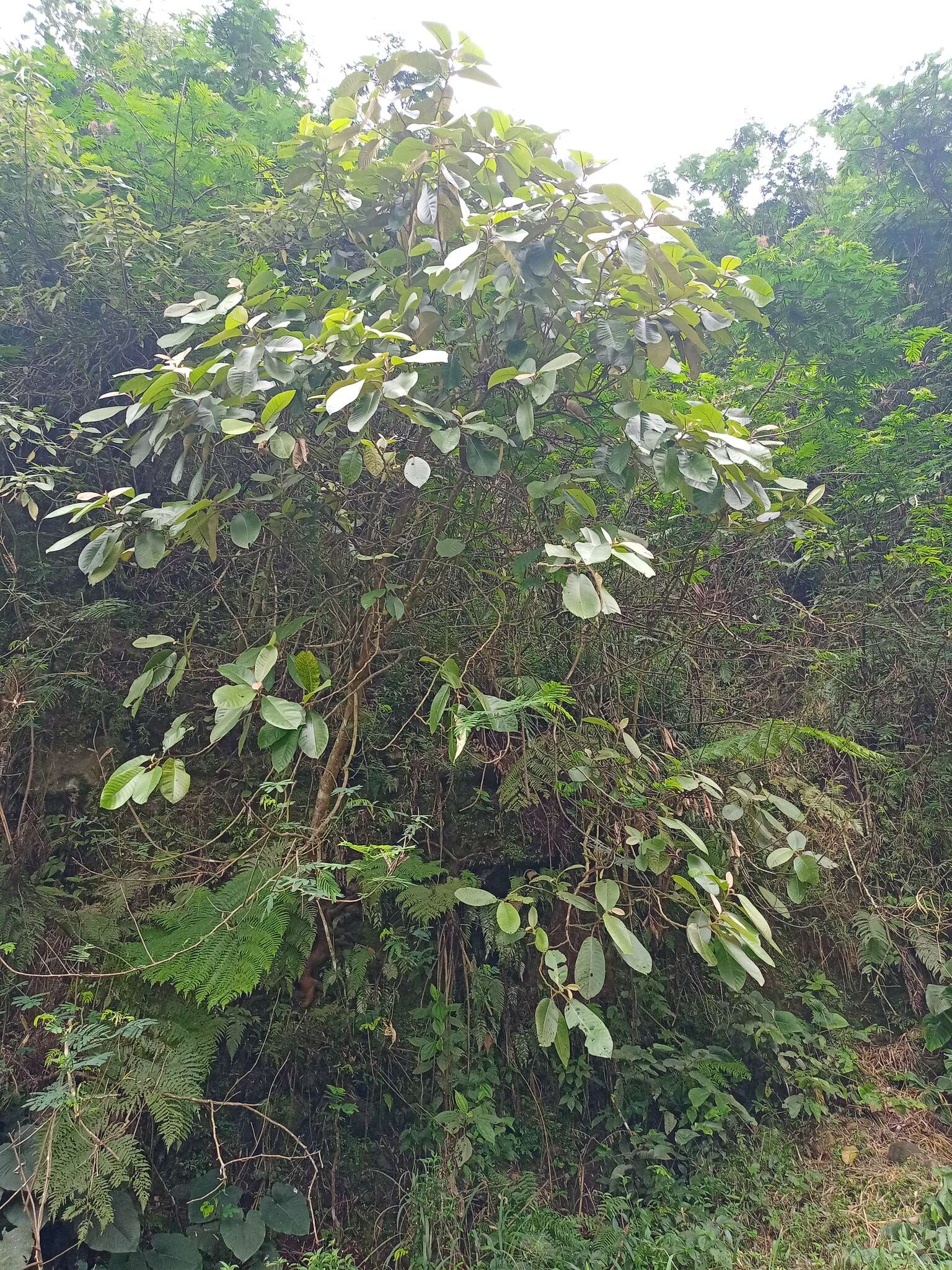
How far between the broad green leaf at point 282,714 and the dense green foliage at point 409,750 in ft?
0.04

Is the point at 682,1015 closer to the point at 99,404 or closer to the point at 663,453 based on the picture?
the point at 663,453

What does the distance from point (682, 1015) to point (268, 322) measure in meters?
2.95

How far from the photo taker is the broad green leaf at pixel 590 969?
1664 mm

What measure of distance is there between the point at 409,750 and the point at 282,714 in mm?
1124

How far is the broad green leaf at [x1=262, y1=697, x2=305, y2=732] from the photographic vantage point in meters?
1.52

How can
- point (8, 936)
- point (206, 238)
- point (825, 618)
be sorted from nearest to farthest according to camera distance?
1. point (8, 936)
2. point (206, 238)
3. point (825, 618)

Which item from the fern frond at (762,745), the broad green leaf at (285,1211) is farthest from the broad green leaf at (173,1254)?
the fern frond at (762,745)

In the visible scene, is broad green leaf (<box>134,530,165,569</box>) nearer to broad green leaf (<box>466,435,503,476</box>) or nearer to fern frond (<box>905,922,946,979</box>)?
broad green leaf (<box>466,435,503,476</box>)

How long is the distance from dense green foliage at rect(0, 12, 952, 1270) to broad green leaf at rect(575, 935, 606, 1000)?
13mm

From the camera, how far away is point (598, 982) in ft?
5.51

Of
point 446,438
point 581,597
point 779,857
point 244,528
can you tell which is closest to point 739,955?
point 779,857

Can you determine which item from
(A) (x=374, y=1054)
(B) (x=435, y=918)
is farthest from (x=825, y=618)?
(A) (x=374, y=1054)

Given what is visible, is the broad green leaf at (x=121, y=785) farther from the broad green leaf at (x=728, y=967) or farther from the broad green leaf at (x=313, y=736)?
the broad green leaf at (x=728, y=967)

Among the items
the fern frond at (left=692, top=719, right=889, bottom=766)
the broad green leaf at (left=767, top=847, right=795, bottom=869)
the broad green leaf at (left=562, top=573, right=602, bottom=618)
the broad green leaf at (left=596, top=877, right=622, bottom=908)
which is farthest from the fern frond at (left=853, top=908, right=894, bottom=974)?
the broad green leaf at (left=562, top=573, right=602, bottom=618)
